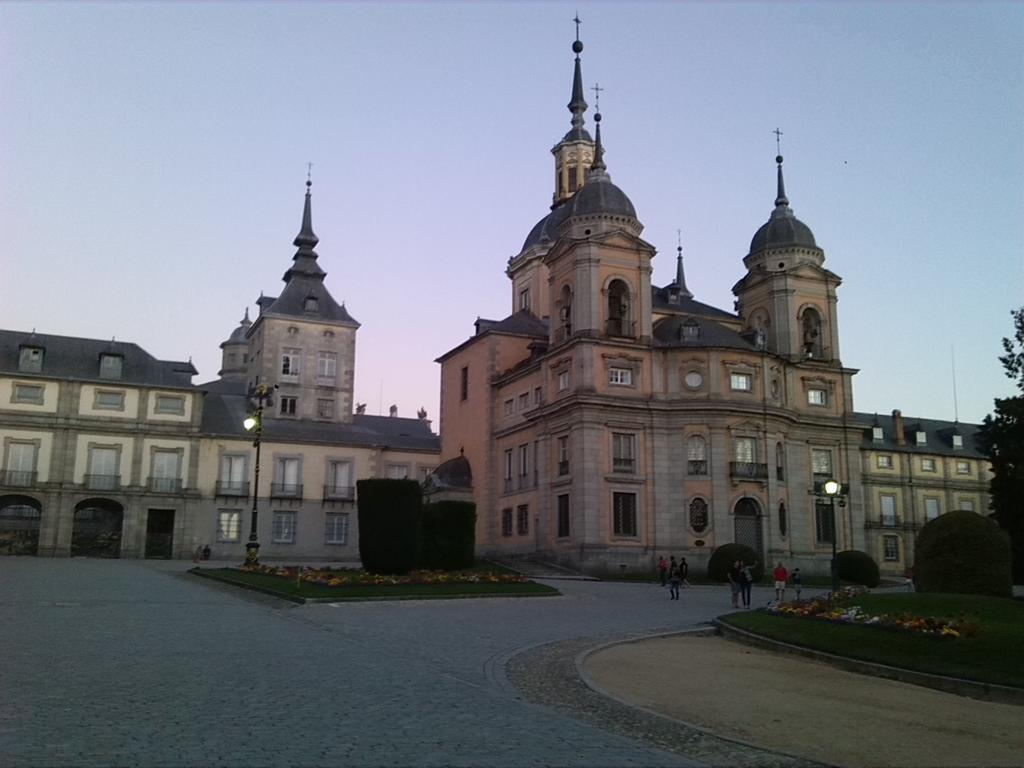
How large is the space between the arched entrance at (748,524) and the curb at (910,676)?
2934cm

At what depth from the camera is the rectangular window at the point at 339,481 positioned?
64.5 m

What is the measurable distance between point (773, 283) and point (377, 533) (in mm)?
32857

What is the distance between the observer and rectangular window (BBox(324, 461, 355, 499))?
212ft

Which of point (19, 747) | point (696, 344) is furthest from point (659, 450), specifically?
point (19, 747)

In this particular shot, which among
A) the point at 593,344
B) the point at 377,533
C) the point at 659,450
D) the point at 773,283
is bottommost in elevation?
the point at 377,533

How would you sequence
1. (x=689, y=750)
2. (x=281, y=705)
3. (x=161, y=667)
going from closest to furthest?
1. (x=689, y=750)
2. (x=281, y=705)
3. (x=161, y=667)

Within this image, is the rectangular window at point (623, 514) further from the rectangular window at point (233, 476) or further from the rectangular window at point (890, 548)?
the rectangular window at point (890, 548)

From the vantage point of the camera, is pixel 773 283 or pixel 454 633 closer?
pixel 454 633

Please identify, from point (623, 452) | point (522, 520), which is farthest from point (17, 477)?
point (623, 452)

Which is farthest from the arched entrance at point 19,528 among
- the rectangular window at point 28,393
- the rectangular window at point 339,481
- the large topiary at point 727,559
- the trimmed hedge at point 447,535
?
the large topiary at point 727,559

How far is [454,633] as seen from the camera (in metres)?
19.5

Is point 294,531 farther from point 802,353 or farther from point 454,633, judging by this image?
point 454,633

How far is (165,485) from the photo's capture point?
59.4m

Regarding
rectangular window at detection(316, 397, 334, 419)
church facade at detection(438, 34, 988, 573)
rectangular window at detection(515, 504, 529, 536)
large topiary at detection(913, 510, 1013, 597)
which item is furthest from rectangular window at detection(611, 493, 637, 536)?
rectangular window at detection(316, 397, 334, 419)
